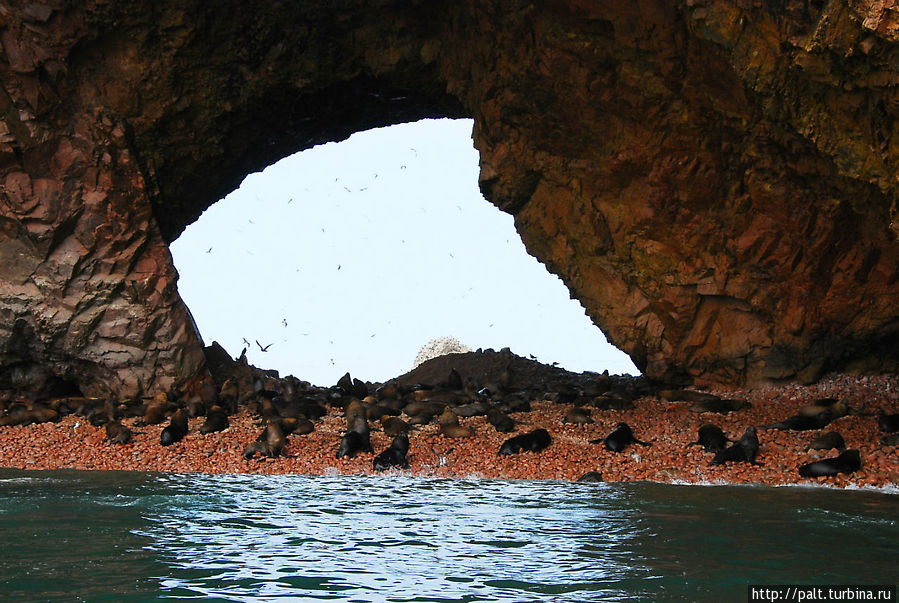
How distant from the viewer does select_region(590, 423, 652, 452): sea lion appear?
973cm

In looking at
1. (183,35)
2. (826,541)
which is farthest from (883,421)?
(183,35)

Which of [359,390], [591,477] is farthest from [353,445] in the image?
[359,390]

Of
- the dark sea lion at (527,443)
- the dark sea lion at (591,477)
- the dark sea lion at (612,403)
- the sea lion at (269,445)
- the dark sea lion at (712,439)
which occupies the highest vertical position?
the dark sea lion at (612,403)

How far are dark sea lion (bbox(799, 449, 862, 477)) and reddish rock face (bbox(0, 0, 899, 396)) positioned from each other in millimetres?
3504

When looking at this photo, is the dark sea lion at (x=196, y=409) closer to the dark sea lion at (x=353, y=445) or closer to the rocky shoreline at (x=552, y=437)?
the rocky shoreline at (x=552, y=437)

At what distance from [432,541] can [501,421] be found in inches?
206

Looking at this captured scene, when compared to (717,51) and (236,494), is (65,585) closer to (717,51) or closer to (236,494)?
(236,494)

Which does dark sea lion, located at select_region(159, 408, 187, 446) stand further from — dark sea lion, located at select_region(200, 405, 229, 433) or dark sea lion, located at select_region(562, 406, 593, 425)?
dark sea lion, located at select_region(562, 406, 593, 425)

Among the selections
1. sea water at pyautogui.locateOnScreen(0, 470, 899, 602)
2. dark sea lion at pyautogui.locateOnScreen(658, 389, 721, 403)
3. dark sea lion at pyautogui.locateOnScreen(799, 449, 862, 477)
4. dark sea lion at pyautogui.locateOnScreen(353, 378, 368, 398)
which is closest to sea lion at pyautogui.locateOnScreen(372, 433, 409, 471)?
sea water at pyautogui.locateOnScreen(0, 470, 899, 602)

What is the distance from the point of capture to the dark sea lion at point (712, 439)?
948 cm

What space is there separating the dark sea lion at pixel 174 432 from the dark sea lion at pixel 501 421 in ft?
13.9

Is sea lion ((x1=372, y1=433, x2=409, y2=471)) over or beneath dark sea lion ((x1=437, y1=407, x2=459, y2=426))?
beneath

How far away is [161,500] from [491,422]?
197 inches

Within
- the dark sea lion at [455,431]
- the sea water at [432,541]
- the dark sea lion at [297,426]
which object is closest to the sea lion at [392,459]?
the sea water at [432,541]
